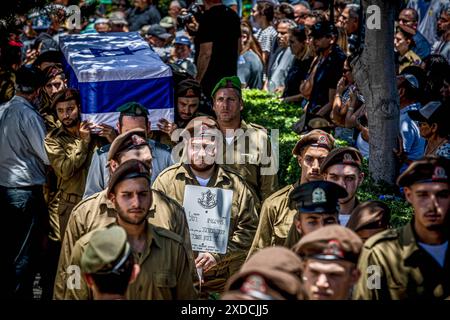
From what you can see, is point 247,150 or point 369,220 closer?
point 369,220

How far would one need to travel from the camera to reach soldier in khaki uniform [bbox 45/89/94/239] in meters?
9.51

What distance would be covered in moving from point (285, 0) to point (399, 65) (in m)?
7.70

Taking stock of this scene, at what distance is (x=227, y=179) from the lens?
852 centimetres

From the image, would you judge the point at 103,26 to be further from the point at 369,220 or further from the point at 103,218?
the point at 369,220

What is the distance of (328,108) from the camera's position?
12023mm

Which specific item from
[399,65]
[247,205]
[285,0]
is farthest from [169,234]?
[285,0]

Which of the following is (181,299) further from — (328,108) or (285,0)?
(285,0)

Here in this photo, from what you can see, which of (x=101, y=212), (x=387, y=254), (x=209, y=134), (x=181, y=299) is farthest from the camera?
(x=209, y=134)

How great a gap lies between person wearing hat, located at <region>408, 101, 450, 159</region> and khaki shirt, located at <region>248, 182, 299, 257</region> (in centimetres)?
159

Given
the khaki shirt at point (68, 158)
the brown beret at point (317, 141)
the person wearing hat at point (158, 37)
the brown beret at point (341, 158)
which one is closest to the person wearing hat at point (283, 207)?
the brown beret at point (317, 141)

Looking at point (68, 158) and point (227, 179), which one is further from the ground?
point (68, 158)

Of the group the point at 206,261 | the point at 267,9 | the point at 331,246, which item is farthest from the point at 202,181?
the point at 267,9

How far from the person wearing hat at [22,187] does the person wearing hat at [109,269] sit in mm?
4267

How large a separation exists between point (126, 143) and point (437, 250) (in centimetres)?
292
